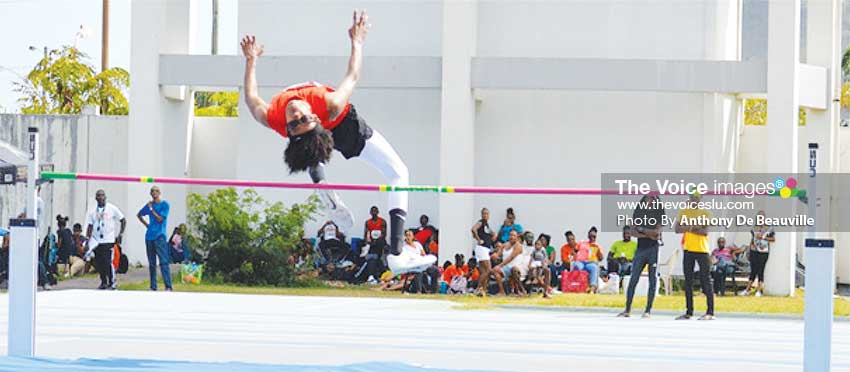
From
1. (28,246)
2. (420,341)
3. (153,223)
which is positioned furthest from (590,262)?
(28,246)

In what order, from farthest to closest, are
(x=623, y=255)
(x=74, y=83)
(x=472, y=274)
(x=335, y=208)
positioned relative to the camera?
(x=74, y=83), (x=623, y=255), (x=472, y=274), (x=335, y=208)

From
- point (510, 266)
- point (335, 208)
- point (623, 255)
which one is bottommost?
point (510, 266)

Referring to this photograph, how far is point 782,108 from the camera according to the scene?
2047 cm

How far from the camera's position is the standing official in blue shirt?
1670cm

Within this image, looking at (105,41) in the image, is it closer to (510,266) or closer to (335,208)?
(510,266)

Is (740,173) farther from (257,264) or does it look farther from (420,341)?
(420,341)

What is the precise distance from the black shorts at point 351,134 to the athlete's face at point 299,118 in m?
0.41

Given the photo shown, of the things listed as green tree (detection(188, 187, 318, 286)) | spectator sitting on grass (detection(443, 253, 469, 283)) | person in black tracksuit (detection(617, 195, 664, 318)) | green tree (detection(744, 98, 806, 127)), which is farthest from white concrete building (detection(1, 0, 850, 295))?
green tree (detection(744, 98, 806, 127))

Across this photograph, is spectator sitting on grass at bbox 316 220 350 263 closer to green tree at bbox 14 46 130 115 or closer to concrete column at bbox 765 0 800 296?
concrete column at bbox 765 0 800 296

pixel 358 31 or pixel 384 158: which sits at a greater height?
pixel 358 31

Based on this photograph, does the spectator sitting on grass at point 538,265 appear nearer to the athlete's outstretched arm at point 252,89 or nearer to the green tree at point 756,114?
the athlete's outstretched arm at point 252,89

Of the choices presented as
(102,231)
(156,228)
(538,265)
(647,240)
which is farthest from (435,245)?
(647,240)

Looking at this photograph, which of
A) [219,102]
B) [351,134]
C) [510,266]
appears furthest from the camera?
[219,102]

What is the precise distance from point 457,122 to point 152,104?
496cm
